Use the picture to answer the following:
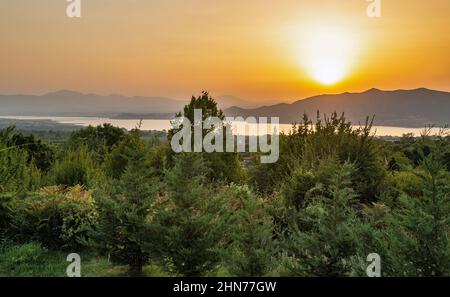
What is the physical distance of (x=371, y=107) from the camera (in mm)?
15680

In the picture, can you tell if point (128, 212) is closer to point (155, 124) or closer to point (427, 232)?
point (427, 232)

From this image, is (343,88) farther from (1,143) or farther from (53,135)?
(53,135)

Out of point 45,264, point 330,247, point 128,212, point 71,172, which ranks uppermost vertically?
point 71,172

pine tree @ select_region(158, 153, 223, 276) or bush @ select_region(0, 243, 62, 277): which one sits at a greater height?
pine tree @ select_region(158, 153, 223, 276)

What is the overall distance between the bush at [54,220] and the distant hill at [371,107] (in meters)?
7.86

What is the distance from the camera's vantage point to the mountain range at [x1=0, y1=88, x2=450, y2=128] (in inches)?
578

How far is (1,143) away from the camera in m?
10.9

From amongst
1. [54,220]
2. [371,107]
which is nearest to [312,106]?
[371,107]

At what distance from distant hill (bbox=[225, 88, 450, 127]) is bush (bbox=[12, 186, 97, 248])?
786 centimetres

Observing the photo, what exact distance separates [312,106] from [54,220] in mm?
9308

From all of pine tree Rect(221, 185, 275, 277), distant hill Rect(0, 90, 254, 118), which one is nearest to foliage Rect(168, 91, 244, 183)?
distant hill Rect(0, 90, 254, 118)

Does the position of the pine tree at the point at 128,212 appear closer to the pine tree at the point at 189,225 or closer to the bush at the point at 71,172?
the pine tree at the point at 189,225

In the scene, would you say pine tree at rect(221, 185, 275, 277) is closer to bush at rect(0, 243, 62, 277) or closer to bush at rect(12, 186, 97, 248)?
bush at rect(0, 243, 62, 277)

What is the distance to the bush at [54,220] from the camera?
28.9ft
